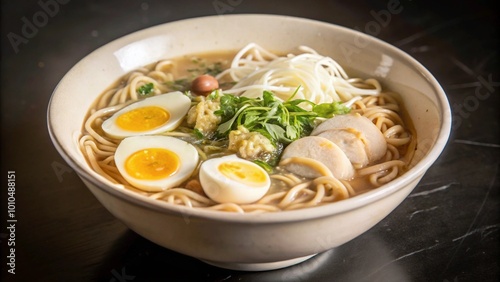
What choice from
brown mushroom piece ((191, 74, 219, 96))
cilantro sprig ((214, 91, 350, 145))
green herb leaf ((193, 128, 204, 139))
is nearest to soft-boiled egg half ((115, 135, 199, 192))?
green herb leaf ((193, 128, 204, 139))

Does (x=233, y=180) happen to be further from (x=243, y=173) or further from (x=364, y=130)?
(x=364, y=130)

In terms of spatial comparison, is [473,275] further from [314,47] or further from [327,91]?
[314,47]

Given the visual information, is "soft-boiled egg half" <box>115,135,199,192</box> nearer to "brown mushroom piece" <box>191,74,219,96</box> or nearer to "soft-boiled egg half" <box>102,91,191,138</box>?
"soft-boiled egg half" <box>102,91,191,138</box>

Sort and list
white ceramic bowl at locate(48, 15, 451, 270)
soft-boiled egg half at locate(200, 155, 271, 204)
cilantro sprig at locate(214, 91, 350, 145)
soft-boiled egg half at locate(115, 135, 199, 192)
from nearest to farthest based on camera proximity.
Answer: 1. white ceramic bowl at locate(48, 15, 451, 270)
2. soft-boiled egg half at locate(200, 155, 271, 204)
3. soft-boiled egg half at locate(115, 135, 199, 192)
4. cilantro sprig at locate(214, 91, 350, 145)

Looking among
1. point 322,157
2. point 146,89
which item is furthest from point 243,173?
point 146,89

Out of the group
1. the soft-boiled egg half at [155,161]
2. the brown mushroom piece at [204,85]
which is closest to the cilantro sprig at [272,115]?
the soft-boiled egg half at [155,161]

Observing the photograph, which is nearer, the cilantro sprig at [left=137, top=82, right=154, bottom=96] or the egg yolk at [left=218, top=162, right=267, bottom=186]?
the egg yolk at [left=218, top=162, right=267, bottom=186]

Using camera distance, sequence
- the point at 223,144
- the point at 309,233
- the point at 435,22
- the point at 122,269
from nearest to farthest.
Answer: the point at 309,233 < the point at 122,269 < the point at 223,144 < the point at 435,22

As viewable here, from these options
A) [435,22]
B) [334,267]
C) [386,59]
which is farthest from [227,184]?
[435,22]
